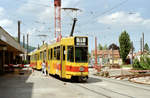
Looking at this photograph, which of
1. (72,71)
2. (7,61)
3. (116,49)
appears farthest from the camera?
(116,49)

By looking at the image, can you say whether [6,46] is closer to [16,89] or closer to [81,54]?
[81,54]

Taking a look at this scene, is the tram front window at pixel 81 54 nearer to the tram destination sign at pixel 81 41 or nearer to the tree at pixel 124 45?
the tram destination sign at pixel 81 41

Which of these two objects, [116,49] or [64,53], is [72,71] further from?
[116,49]

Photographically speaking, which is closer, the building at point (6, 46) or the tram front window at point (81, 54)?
the building at point (6, 46)

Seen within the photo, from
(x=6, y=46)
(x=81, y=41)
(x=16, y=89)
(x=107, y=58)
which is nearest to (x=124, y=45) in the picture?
(x=107, y=58)

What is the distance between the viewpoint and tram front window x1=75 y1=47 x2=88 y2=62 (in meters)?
16.4

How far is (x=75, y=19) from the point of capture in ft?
66.6

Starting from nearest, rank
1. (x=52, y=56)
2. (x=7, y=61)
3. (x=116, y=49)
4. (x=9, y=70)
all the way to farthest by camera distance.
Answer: (x=52, y=56)
(x=9, y=70)
(x=7, y=61)
(x=116, y=49)

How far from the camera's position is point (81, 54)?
54.4 feet

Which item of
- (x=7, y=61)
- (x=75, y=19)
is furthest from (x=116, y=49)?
(x=75, y=19)

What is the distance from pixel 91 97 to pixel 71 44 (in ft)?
21.7

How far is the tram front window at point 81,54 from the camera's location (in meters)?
16.4

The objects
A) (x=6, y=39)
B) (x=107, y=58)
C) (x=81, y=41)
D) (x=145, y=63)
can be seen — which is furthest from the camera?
(x=107, y=58)

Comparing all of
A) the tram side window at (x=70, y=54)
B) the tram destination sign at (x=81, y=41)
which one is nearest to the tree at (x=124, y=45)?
the tram destination sign at (x=81, y=41)
